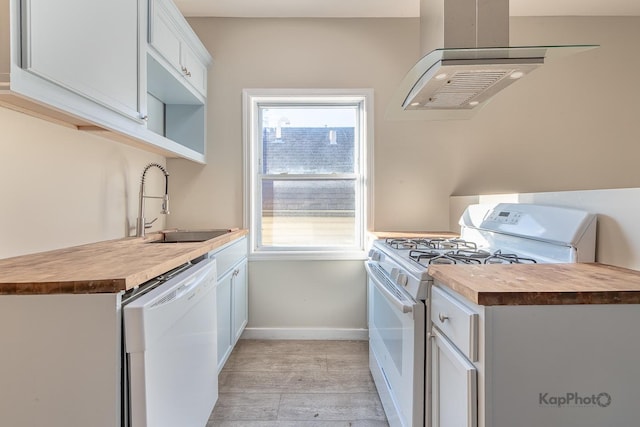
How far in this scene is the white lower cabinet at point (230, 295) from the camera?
76.2 inches

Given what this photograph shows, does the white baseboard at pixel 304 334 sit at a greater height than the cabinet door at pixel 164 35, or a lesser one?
lesser

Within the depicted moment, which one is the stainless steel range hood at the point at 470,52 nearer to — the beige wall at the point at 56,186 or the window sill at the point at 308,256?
the window sill at the point at 308,256

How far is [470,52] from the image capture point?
139 cm

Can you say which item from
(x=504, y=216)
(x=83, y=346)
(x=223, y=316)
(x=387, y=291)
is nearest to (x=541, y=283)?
(x=387, y=291)

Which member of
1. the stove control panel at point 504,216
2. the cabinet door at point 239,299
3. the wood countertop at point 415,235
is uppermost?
the stove control panel at point 504,216

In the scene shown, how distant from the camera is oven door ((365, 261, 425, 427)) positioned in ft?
4.02

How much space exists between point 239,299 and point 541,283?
1.94 meters

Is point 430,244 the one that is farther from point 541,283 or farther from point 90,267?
point 90,267

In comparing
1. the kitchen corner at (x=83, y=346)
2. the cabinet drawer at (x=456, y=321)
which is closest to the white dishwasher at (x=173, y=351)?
the kitchen corner at (x=83, y=346)

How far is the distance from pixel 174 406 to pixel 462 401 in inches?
36.8

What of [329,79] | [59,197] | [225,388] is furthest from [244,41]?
[225,388]

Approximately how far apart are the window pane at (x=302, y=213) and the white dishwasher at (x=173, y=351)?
120 centimetres

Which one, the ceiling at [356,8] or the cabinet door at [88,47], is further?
the ceiling at [356,8]

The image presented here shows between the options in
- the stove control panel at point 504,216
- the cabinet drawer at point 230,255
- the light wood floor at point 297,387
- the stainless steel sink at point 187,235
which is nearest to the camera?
the stove control panel at point 504,216
